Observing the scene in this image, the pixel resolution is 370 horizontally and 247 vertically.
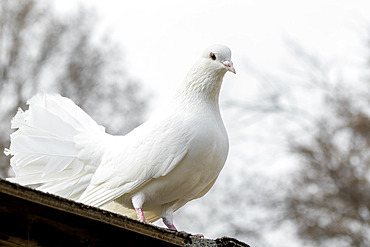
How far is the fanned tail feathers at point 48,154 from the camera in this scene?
174 inches

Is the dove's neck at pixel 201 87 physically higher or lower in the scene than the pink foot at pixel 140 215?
higher

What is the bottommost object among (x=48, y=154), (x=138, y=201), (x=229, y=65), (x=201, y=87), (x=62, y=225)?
(x=62, y=225)

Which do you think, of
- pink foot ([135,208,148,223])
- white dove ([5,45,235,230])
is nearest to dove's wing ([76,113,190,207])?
white dove ([5,45,235,230])

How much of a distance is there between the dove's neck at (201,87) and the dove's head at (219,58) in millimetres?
37

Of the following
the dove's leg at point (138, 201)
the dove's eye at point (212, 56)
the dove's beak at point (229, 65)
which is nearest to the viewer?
the dove's leg at point (138, 201)

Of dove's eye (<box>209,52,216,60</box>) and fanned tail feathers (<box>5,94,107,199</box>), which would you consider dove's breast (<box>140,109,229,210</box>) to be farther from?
fanned tail feathers (<box>5,94,107,199</box>)

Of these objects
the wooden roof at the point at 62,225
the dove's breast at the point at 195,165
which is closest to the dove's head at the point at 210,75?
the dove's breast at the point at 195,165

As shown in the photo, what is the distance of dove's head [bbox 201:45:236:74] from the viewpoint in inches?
169

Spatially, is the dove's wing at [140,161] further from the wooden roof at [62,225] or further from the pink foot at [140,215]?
the wooden roof at [62,225]

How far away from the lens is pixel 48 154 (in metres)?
4.43

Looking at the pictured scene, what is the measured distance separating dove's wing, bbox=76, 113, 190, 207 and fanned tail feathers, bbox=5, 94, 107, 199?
0.67 feet

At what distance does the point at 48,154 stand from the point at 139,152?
2.26 ft

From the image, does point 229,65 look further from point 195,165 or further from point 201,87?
point 195,165

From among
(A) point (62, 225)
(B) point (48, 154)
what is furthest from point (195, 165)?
(A) point (62, 225)
